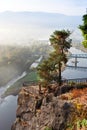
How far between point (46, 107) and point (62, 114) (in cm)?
318

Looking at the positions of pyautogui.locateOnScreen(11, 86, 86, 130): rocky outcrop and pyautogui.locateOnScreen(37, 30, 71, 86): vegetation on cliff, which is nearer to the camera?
pyautogui.locateOnScreen(11, 86, 86, 130): rocky outcrop

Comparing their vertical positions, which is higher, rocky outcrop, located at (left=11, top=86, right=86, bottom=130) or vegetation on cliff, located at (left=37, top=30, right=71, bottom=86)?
vegetation on cliff, located at (left=37, top=30, right=71, bottom=86)

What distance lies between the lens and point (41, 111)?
1464 inches

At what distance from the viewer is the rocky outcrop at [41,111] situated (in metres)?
33.8

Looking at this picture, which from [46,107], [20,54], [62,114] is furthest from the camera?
[20,54]

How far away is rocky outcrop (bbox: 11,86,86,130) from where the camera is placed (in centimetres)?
3375

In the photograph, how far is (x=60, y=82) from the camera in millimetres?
44969

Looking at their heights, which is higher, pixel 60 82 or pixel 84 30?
pixel 84 30

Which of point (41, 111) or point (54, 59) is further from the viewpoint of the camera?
point (54, 59)

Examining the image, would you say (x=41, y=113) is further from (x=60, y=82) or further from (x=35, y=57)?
(x=35, y=57)

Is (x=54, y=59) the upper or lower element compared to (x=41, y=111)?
upper

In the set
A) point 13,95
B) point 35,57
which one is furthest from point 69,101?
point 35,57

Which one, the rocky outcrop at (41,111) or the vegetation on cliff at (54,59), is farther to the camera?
the vegetation on cliff at (54,59)

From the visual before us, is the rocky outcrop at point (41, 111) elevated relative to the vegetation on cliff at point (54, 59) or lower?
lower
